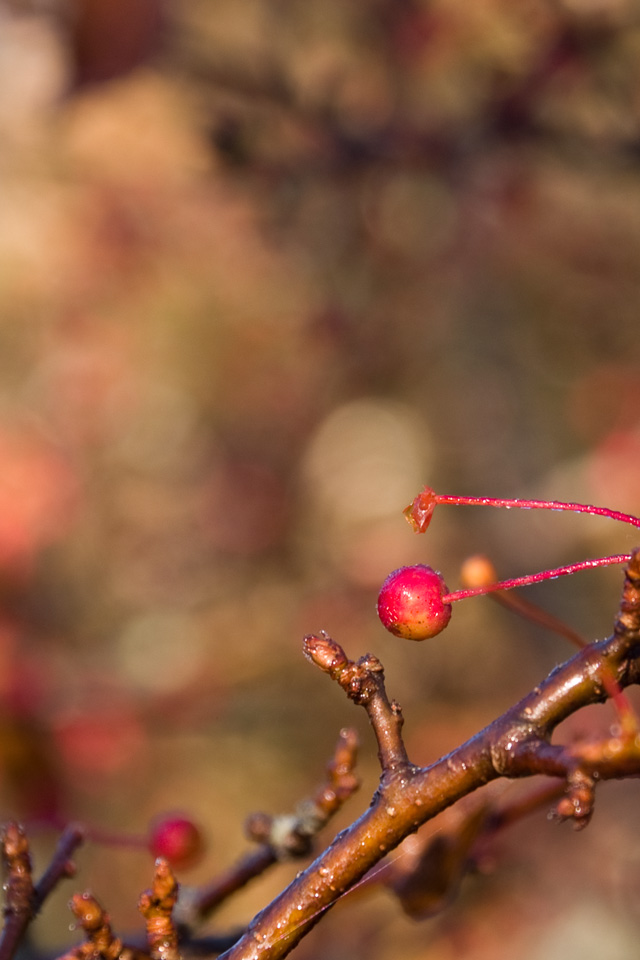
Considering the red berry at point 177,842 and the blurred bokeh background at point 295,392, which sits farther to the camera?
the blurred bokeh background at point 295,392

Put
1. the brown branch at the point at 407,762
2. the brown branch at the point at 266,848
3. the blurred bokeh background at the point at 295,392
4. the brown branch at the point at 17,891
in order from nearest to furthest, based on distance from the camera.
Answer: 1. the brown branch at the point at 407,762
2. the brown branch at the point at 17,891
3. the brown branch at the point at 266,848
4. the blurred bokeh background at the point at 295,392

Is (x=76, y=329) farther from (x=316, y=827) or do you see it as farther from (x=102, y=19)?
(x=316, y=827)

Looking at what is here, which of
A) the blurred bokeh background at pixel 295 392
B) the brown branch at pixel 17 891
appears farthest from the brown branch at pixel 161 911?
the blurred bokeh background at pixel 295 392

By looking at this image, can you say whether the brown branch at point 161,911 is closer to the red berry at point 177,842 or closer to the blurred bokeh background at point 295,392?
the red berry at point 177,842

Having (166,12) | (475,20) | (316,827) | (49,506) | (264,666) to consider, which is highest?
(49,506)

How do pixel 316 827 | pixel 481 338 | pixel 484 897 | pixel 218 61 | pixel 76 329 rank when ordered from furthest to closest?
pixel 76 329 < pixel 481 338 < pixel 484 897 < pixel 218 61 < pixel 316 827

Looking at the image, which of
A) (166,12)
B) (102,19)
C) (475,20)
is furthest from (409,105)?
(102,19)

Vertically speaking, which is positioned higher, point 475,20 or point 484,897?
point 475,20
